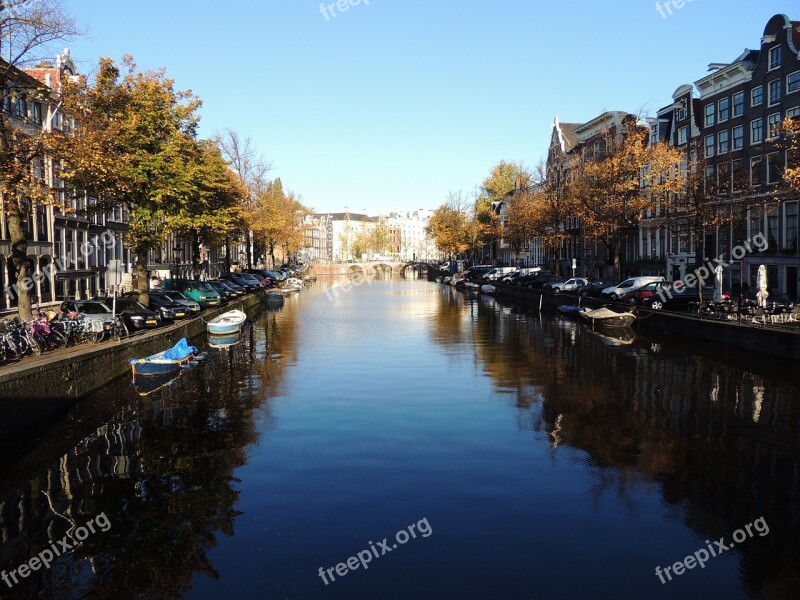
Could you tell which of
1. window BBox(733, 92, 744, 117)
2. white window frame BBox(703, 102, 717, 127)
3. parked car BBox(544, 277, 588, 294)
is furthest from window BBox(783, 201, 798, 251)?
parked car BBox(544, 277, 588, 294)

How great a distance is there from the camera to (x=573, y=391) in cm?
2408

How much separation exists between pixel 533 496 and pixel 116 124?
27115mm

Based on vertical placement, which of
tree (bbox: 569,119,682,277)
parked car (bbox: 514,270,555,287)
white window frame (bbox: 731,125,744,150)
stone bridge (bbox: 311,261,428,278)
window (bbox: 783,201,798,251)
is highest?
white window frame (bbox: 731,125,744,150)

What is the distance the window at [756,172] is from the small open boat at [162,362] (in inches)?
1661

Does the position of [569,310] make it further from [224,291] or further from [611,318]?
[224,291]

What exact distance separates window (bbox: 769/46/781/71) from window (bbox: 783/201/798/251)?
10.1 meters

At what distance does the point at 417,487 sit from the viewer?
1420 cm

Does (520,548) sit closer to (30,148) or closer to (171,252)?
(30,148)

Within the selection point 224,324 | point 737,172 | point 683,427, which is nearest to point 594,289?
point 737,172

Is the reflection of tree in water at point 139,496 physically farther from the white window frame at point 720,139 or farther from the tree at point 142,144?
the white window frame at point 720,139

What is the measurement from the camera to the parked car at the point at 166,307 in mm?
37219

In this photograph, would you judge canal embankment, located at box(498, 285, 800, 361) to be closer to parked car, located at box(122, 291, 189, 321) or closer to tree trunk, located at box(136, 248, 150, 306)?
parked car, located at box(122, 291, 189, 321)

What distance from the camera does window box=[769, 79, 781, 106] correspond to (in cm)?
4788

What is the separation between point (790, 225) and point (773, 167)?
14.6 feet
